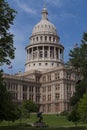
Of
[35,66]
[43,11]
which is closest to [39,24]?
[43,11]

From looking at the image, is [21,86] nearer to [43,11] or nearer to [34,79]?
[34,79]

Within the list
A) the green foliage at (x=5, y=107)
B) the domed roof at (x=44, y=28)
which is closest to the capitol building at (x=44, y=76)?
the domed roof at (x=44, y=28)

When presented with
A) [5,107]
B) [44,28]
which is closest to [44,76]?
[44,28]

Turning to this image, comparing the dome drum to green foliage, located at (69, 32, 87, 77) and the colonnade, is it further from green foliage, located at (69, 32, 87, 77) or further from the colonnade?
green foliage, located at (69, 32, 87, 77)

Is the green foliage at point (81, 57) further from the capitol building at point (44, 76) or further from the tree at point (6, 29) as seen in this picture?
the capitol building at point (44, 76)

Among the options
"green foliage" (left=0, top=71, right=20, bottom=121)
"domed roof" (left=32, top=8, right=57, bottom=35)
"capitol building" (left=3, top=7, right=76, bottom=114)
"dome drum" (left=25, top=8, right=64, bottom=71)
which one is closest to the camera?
"green foliage" (left=0, top=71, right=20, bottom=121)

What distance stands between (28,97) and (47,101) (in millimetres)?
7470

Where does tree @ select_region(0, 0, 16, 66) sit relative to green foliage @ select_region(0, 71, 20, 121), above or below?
above

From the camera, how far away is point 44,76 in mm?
149625

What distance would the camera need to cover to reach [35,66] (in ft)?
527

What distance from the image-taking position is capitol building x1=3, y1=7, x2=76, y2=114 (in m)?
139

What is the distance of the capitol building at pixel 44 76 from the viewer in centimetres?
13925

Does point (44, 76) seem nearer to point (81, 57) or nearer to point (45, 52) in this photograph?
point (45, 52)

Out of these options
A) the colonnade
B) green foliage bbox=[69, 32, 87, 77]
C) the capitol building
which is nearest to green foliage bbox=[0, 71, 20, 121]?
green foliage bbox=[69, 32, 87, 77]
